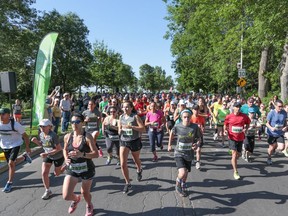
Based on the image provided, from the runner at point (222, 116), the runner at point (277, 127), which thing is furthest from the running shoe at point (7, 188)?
the runner at point (222, 116)

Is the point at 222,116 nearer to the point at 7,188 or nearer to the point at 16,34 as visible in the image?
the point at 7,188

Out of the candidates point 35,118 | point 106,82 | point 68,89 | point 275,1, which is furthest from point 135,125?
point 68,89

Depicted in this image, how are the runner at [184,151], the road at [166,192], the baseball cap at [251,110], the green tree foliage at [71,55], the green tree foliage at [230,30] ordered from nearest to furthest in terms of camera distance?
the road at [166,192] → the runner at [184,151] → the baseball cap at [251,110] → the green tree foliage at [230,30] → the green tree foliage at [71,55]

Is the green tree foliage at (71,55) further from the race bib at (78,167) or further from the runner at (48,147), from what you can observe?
the race bib at (78,167)

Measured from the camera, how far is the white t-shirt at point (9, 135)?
5812 millimetres

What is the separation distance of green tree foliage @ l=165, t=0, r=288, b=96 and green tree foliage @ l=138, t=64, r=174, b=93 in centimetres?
7141

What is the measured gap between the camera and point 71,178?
14.2 feet

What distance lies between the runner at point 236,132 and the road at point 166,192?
0.48m

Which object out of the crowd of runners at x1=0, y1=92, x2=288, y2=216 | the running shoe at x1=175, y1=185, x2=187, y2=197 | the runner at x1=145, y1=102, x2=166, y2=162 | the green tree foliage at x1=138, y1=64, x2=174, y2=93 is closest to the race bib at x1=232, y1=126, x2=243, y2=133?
the crowd of runners at x1=0, y1=92, x2=288, y2=216

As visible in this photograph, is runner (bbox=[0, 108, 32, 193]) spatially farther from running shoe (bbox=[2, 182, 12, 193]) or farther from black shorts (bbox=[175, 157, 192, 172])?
black shorts (bbox=[175, 157, 192, 172])

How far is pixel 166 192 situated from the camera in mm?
5594

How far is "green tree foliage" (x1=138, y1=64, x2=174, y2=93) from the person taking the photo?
116 m

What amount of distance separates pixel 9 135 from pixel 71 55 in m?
41.7

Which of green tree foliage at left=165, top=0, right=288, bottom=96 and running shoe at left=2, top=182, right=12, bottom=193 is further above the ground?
green tree foliage at left=165, top=0, right=288, bottom=96
